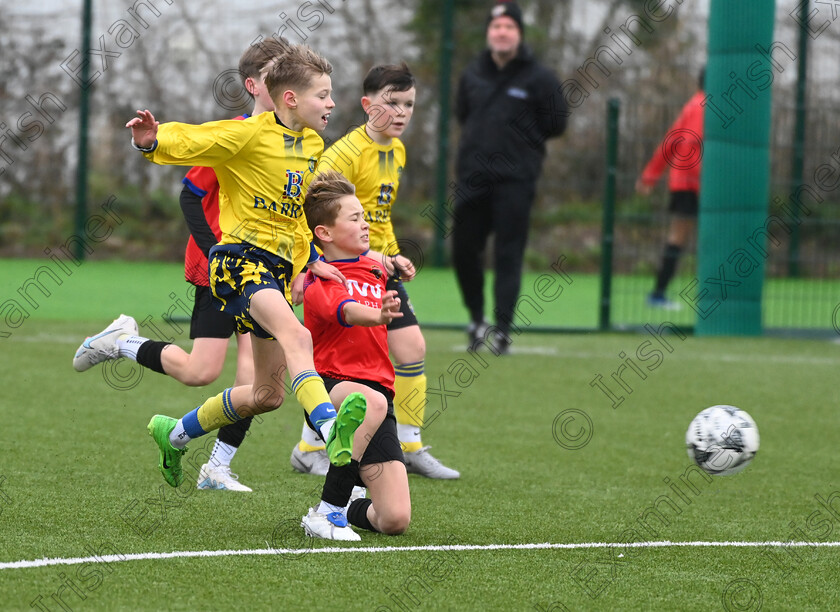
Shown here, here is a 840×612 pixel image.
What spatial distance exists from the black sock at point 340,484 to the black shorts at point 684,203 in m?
8.68

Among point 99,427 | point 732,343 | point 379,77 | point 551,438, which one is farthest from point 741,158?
point 99,427

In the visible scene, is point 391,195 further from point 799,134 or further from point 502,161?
point 799,134

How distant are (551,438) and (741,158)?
5.12m

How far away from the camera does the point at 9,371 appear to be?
7445 mm

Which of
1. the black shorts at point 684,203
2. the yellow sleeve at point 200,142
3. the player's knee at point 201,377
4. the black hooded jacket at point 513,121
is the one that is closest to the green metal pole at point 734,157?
the black shorts at point 684,203

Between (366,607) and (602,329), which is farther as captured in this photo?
(602,329)

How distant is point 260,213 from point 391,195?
4.14ft

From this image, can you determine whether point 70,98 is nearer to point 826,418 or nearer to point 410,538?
point 826,418

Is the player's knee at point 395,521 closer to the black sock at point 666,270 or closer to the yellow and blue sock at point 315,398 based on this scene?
the yellow and blue sock at point 315,398

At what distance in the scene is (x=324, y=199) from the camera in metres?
4.44

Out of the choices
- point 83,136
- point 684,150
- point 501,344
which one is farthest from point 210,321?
point 83,136

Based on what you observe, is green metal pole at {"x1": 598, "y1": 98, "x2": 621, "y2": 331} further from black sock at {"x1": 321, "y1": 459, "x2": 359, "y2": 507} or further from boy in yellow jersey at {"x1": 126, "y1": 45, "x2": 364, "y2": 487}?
black sock at {"x1": 321, "y1": 459, "x2": 359, "y2": 507}

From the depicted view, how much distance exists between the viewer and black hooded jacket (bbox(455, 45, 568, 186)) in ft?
30.3

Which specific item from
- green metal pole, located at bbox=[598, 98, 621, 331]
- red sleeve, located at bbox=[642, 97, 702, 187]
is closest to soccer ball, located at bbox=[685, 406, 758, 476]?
green metal pole, located at bbox=[598, 98, 621, 331]
